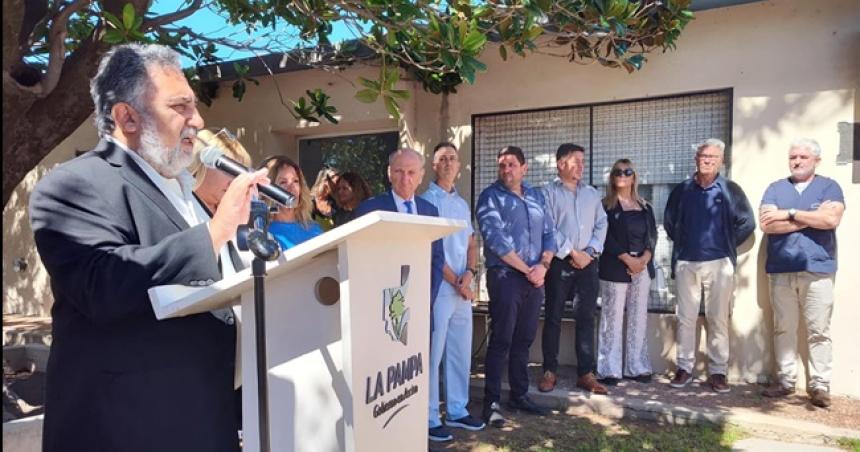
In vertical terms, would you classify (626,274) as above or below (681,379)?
above

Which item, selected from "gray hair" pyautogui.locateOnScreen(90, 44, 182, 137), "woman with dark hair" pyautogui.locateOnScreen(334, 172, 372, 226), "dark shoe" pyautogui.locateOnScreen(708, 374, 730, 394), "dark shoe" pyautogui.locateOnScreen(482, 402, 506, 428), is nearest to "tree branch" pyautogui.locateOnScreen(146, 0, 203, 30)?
"woman with dark hair" pyautogui.locateOnScreen(334, 172, 372, 226)

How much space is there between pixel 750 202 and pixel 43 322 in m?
9.15

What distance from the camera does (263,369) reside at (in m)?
1.52

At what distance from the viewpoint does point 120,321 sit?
1.56 metres

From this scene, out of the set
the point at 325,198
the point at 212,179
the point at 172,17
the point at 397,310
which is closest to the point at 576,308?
the point at 325,198

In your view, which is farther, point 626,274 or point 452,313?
point 626,274

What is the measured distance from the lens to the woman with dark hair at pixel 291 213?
3426 mm

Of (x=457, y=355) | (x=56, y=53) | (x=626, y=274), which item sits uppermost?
(x=56, y=53)

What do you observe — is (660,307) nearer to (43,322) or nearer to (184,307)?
(184,307)

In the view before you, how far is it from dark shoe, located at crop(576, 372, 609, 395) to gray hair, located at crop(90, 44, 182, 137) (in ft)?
15.4

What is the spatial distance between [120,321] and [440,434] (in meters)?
3.34

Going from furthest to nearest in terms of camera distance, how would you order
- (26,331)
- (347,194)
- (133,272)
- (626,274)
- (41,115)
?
(26,331) < (347,194) < (626,274) < (41,115) < (133,272)

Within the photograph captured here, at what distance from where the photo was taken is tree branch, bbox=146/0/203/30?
4.21 meters

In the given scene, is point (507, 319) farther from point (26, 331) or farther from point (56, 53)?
point (26, 331)
